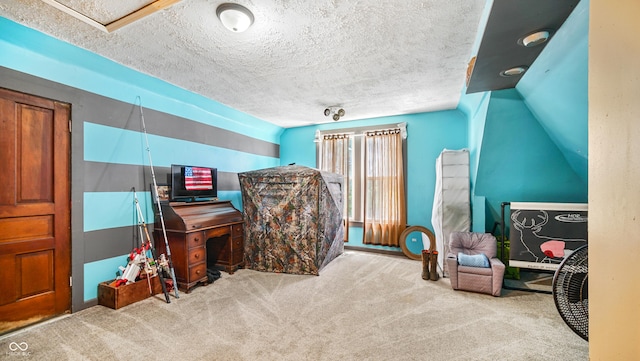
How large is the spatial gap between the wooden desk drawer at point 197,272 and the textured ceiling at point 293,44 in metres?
2.32

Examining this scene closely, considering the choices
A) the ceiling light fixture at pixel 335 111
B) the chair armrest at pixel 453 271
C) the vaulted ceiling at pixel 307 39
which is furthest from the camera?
the ceiling light fixture at pixel 335 111

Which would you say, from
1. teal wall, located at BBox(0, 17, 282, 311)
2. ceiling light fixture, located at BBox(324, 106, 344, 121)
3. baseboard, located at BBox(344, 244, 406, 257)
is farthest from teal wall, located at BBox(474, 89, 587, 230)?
teal wall, located at BBox(0, 17, 282, 311)

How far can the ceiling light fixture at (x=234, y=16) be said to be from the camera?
1791 millimetres

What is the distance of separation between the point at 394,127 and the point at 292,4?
11.1 ft

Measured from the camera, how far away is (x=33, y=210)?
2.30 m

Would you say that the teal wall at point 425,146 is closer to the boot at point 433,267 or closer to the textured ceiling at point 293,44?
the textured ceiling at point 293,44

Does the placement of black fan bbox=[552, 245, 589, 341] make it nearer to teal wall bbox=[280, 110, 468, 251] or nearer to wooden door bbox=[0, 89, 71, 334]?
teal wall bbox=[280, 110, 468, 251]

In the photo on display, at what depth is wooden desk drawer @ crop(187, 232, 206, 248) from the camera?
3.02 metres

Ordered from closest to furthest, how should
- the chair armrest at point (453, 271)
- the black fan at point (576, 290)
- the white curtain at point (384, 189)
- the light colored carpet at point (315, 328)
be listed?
the black fan at point (576, 290)
the light colored carpet at point (315, 328)
the chair armrest at point (453, 271)
the white curtain at point (384, 189)

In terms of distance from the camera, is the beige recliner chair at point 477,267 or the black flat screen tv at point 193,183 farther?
the black flat screen tv at point 193,183

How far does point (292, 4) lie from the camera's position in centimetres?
179

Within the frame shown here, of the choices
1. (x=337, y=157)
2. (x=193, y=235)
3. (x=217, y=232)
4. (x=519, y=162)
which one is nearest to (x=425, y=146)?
(x=519, y=162)

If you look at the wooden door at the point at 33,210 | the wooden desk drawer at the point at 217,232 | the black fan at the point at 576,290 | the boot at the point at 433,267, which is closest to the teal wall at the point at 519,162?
the boot at the point at 433,267

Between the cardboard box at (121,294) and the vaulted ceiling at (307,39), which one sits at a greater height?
the vaulted ceiling at (307,39)
